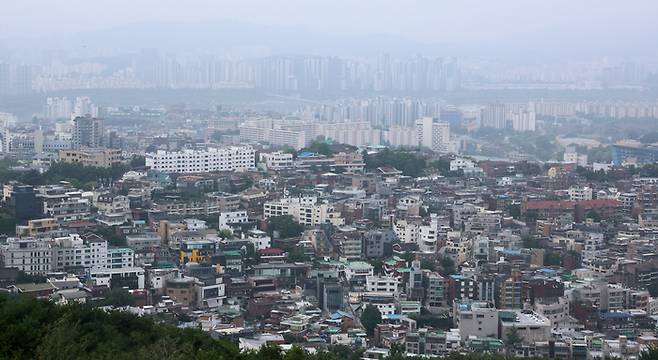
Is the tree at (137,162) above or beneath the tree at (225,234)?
above

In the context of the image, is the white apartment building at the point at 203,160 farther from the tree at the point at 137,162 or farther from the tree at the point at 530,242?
the tree at the point at 530,242

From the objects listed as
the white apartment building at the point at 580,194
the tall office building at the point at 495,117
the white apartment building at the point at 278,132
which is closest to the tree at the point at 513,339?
the white apartment building at the point at 580,194

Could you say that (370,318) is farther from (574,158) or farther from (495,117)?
(495,117)

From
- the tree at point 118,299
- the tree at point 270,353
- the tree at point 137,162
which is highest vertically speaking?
the tree at point 270,353

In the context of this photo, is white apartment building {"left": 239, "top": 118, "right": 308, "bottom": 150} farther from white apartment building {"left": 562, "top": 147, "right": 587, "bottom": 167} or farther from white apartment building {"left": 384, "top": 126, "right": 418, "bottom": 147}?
white apartment building {"left": 562, "top": 147, "right": 587, "bottom": 167}

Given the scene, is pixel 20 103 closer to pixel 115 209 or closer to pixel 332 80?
pixel 332 80

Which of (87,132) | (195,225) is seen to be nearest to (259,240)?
(195,225)

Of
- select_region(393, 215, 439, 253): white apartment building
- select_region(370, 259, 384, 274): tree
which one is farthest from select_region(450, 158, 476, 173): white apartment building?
select_region(370, 259, 384, 274): tree
